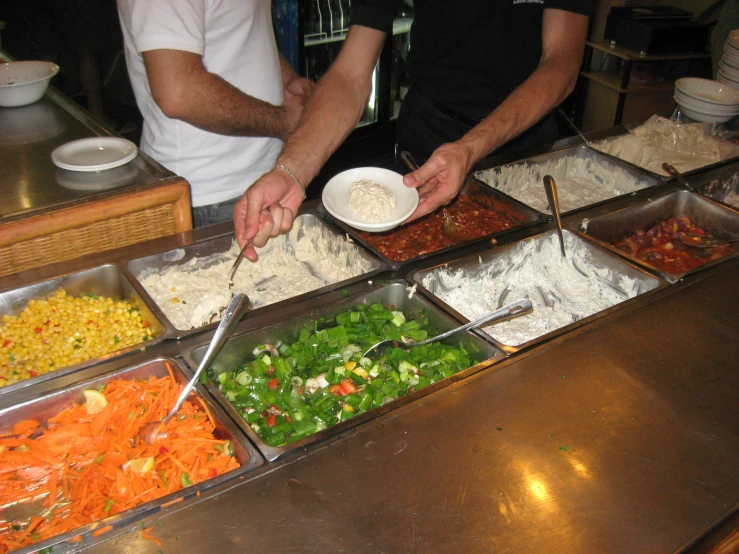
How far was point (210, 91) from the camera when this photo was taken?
7.89 feet

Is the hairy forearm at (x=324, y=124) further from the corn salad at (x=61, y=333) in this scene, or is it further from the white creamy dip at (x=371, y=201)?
the corn salad at (x=61, y=333)

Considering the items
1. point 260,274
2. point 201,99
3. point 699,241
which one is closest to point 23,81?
point 201,99

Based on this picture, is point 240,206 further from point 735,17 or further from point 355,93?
point 735,17

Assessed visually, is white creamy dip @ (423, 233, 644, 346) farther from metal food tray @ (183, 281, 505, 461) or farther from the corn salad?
the corn salad

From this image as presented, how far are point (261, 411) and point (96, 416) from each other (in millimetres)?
419

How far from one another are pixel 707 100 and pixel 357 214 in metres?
2.47

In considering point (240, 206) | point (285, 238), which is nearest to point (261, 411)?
point (240, 206)

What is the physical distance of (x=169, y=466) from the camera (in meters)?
1.40

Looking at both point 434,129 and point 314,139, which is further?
point 434,129

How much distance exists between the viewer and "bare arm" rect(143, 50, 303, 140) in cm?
230

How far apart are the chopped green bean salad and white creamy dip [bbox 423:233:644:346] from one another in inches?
10.9

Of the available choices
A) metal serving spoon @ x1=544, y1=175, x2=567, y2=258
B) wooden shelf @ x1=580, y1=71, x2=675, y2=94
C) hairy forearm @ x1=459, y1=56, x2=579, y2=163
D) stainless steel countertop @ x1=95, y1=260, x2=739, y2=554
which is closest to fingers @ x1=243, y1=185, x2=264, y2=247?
stainless steel countertop @ x1=95, y1=260, x2=739, y2=554

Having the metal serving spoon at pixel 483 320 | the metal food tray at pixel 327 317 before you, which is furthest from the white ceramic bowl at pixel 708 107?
the metal food tray at pixel 327 317

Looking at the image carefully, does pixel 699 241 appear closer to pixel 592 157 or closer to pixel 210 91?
pixel 592 157
